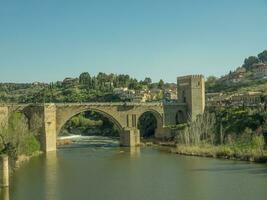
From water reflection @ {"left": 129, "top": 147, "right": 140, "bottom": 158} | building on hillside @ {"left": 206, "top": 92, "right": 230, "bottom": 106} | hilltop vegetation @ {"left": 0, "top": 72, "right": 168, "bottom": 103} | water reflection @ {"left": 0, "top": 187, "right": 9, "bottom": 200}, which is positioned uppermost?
hilltop vegetation @ {"left": 0, "top": 72, "right": 168, "bottom": 103}

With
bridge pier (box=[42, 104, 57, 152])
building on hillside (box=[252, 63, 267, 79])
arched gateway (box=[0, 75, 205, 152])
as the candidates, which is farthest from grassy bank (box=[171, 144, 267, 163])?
building on hillside (box=[252, 63, 267, 79])

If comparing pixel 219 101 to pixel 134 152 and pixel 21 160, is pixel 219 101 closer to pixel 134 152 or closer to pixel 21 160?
pixel 134 152

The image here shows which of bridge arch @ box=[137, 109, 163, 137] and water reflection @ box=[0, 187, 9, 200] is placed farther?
bridge arch @ box=[137, 109, 163, 137]

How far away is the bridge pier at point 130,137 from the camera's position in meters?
45.8

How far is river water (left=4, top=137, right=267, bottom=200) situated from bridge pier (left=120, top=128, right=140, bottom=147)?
27.3 feet

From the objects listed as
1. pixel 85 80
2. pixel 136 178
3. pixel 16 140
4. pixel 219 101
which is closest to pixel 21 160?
pixel 16 140

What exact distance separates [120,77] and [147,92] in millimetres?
13848

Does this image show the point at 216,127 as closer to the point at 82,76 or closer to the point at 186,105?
the point at 186,105

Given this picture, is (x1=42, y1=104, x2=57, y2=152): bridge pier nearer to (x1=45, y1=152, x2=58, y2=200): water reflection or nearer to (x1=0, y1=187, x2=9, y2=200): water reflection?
(x1=45, y1=152, x2=58, y2=200): water reflection

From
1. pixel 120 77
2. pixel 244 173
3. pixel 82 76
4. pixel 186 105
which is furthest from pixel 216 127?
pixel 82 76

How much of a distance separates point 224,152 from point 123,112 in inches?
578

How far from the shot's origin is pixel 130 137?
4594cm

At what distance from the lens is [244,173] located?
2731cm

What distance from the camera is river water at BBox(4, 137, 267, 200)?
22.5 meters
